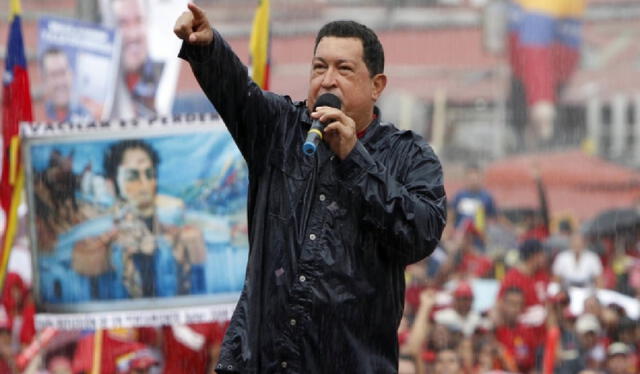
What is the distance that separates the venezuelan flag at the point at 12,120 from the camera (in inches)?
330

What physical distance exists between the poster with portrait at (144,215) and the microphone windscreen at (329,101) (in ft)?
12.6

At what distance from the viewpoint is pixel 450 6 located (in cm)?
1814

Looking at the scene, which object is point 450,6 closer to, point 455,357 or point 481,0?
point 481,0

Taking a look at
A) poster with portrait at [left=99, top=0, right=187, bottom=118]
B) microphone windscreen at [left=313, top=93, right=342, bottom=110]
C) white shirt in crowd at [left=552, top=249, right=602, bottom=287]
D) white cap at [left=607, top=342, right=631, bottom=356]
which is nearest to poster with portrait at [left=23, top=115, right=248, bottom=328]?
poster with portrait at [left=99, top=0, right=187, bottom=118]

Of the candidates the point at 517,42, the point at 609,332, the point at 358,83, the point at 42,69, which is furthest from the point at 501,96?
the point at 358,83

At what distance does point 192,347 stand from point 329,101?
540 cm

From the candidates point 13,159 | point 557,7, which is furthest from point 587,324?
point 557,7

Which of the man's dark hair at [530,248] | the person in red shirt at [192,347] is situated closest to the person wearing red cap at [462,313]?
the man's dark hair at [530,248]

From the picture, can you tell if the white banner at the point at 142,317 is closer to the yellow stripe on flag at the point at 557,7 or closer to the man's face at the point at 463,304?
the man's face at the point at 463,304

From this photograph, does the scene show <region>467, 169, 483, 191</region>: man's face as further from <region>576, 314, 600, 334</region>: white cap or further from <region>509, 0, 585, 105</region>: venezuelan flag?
<region>576, 314, 600, 334</region>: white cap

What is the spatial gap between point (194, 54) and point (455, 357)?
20.1 feet

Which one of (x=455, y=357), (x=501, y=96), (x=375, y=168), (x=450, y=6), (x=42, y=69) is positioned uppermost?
(x=450, y=6)

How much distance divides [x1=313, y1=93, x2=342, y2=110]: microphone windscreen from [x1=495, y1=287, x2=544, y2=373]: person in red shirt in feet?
20.7

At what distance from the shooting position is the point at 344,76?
434cm
